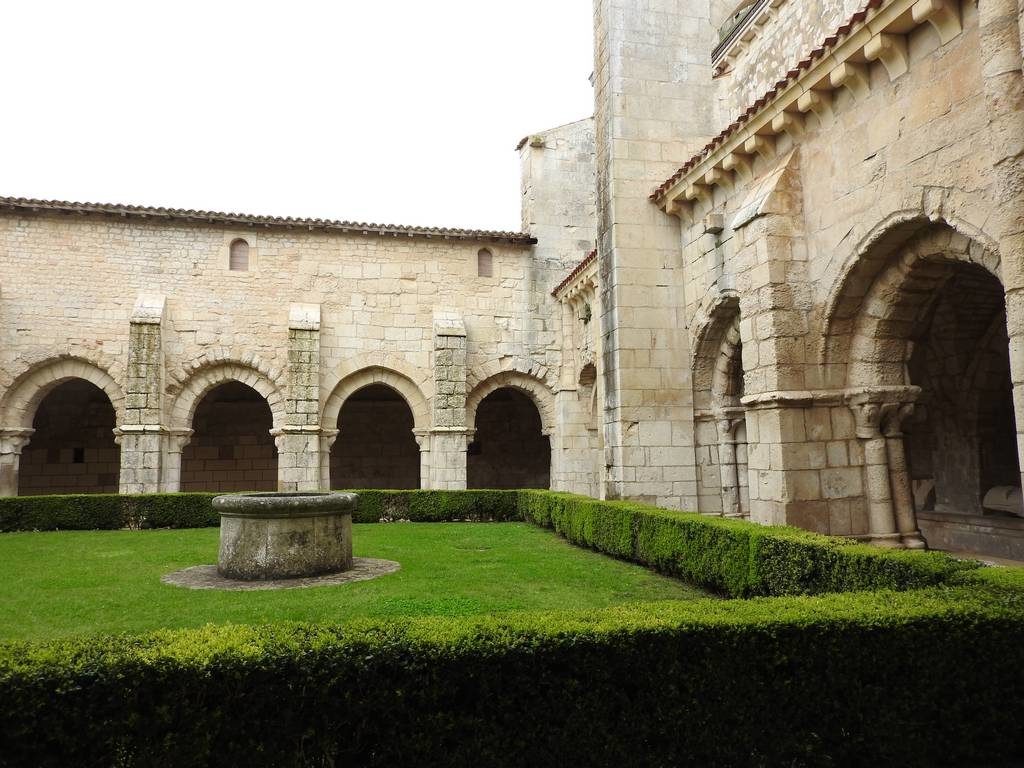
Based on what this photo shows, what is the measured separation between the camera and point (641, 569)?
7.95m

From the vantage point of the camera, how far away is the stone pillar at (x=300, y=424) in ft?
48.0

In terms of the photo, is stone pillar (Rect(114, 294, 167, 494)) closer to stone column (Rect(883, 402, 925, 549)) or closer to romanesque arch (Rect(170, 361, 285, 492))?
romanesque arch (Rect(170, 361, 285, 492))

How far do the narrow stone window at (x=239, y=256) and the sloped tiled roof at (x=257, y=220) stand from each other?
1.55 ft

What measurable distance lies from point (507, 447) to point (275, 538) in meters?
14.0

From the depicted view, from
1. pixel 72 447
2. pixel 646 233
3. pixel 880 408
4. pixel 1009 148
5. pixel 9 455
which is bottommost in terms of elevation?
pixel 9 455

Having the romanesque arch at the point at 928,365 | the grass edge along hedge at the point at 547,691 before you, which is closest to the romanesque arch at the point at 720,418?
the romanesque arch at the point at 928,365

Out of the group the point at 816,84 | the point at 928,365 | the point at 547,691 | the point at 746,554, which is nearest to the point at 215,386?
the point at 746,554

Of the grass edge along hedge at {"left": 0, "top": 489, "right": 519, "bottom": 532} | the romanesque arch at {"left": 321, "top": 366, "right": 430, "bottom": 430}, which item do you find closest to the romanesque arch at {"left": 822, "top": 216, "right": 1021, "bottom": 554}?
the grass edge along hedge at {"left": 0, "top": 489, "right": 519, "bottom": 532}

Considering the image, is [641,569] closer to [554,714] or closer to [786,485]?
[786,485]

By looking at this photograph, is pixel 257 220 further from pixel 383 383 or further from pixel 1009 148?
pixel 1009 148

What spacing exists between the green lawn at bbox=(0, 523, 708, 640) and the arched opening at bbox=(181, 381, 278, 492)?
7872 mm

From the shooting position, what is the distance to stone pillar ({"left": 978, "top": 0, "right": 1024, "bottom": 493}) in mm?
4430

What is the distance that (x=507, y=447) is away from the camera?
20.9 meters

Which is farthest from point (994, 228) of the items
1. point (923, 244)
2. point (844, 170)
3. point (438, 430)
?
point (438, 430)
